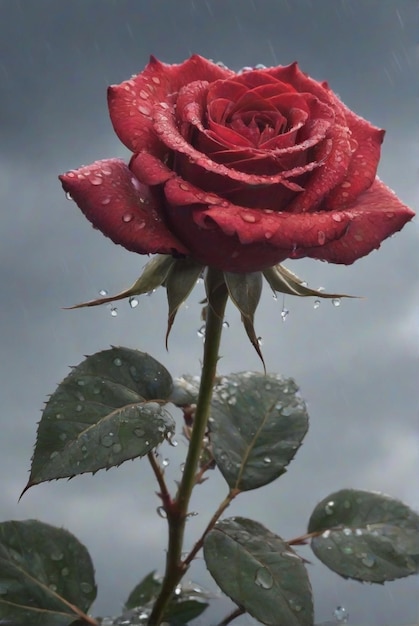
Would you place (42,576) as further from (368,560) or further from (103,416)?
(368,560)

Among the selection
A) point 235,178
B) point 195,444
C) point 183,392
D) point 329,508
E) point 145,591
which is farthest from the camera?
point 145,591

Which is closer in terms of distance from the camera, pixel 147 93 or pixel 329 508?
pixel 147 93

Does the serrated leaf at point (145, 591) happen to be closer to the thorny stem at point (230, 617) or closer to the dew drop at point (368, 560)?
the thorny stem at point (230, 617)

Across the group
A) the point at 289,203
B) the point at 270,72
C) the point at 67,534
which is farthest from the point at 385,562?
the point at 270,72

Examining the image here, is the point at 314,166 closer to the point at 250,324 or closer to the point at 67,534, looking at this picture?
the point at 250,324

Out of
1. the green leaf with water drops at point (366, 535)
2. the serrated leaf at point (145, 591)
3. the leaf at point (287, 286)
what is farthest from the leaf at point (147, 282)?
the serrated leaf at point (145, 591)

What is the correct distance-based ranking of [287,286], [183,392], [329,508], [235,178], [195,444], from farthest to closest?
[329,508], [183,392], [195,444], [287,286], [235,178]

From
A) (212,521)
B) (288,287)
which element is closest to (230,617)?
(212,521)

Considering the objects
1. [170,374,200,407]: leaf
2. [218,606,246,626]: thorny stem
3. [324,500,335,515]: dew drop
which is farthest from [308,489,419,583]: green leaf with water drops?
[170,374,200,407]: leaf
